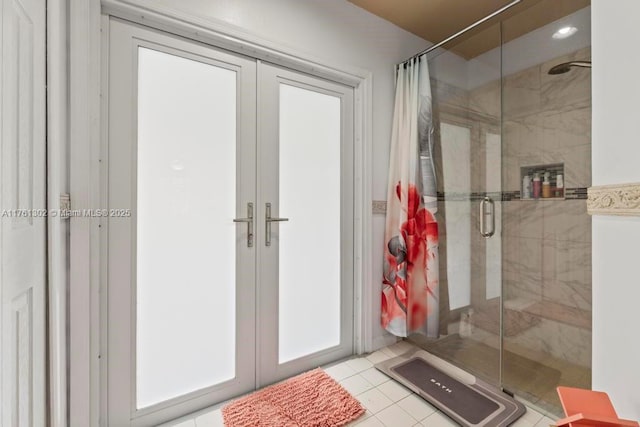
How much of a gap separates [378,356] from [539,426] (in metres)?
0.90

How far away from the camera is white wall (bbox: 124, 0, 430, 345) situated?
1520mm

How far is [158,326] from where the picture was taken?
1415 mm

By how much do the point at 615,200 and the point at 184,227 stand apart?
1.73m

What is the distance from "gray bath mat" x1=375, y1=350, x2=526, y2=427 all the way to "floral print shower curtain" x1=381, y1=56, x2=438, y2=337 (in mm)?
193

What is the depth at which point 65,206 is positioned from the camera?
114cm

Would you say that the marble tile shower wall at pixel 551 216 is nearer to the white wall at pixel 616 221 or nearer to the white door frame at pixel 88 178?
the white wall at pixel 616 221

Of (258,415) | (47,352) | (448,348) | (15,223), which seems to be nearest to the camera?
(15,223)

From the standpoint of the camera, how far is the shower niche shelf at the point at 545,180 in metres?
1.79

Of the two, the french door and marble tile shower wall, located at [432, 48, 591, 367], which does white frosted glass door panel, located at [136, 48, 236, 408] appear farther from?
marble tile shower wall, located at [432, 48, 591, 367]

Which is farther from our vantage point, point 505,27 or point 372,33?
point 372,33

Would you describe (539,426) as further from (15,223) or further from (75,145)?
(75,145)

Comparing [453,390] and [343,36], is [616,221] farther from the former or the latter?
[343,36]

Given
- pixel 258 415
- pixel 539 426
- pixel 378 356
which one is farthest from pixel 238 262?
pixel 539 426

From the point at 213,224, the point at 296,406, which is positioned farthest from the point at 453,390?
the point at 213,224
